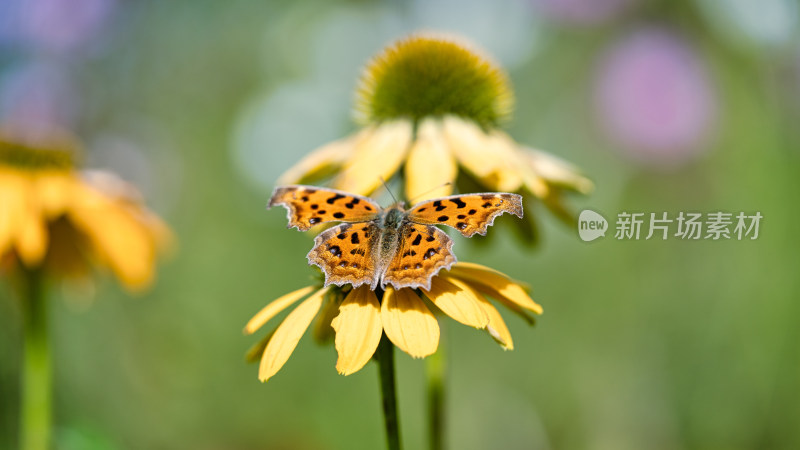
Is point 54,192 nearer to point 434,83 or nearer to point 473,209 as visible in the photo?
point 434,83

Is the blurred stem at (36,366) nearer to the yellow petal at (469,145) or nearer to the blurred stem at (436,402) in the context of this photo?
the blurred stem at (436,402)

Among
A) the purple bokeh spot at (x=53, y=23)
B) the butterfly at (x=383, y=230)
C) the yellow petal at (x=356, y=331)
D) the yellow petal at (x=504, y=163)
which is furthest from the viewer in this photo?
the purple bokeh spot at (x=53, y=23)

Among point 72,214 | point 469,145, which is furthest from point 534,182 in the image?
point 72,214

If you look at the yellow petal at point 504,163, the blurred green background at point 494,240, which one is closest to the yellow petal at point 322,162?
the yellow petal at point 504,163

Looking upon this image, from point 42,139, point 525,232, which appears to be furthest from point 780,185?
point 42,139

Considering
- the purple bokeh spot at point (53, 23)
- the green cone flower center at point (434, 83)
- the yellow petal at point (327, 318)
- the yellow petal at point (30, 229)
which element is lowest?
the yellow petal at point (327, 318)

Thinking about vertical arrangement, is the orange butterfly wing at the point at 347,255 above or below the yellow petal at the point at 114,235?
below

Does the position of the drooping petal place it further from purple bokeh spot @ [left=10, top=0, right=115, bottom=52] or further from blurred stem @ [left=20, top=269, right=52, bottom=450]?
purple bokeh spot @ [left=10, top=0, right=115, bottom=52]

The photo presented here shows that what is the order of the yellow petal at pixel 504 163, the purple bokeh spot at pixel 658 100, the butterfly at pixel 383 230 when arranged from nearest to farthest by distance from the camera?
the butterfly at pixel 383 230, the yellow petal at pixel 504 163, the purple bokeh spot at pixel 658 100
